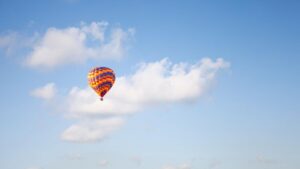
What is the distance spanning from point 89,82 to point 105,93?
19.2 feet

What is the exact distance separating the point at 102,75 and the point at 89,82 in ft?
15.5

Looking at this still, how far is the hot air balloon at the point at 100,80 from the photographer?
355ft

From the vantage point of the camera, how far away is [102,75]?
108m

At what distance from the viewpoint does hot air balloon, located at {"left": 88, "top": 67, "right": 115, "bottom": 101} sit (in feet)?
355

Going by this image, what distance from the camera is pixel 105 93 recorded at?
109312 millimetres

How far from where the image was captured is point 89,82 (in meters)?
110

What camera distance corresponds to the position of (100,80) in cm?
10806

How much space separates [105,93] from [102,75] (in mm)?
5518
